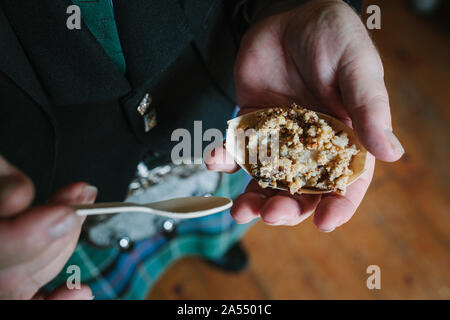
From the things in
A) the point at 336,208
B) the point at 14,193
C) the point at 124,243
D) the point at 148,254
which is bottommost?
the point at 148,254

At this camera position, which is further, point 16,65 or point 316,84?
point 316,84

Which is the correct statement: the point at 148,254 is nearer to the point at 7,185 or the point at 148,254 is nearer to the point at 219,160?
the point at 219,160

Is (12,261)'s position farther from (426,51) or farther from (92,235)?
(426,51)

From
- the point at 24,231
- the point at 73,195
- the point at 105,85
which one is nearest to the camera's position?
the point at 24,231

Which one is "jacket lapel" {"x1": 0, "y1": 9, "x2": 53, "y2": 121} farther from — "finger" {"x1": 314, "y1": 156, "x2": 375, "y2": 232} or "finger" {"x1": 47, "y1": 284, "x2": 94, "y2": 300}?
"finger" {"x1": 314, "y1": 156, "x2": 375, "y2": 232}

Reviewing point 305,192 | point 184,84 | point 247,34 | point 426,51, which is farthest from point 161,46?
point 426,51

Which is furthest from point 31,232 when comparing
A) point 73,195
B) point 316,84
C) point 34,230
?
point 316,84
